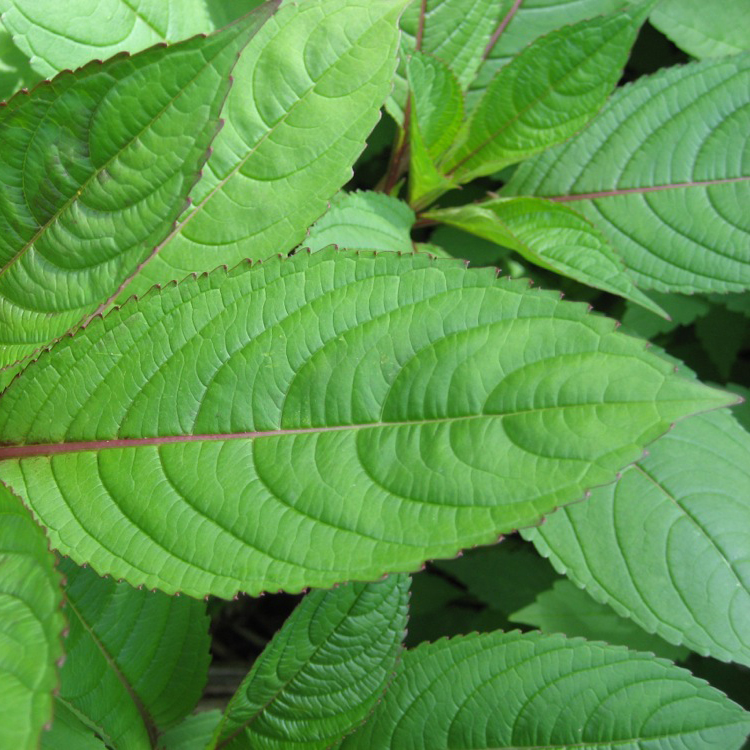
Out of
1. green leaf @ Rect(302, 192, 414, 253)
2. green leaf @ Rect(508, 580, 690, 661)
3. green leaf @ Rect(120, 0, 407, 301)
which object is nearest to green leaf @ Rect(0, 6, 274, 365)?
green leaf @ Rect(120, 0, 407, 301)

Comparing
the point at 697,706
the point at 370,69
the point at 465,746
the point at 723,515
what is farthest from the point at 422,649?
the point at 370,69

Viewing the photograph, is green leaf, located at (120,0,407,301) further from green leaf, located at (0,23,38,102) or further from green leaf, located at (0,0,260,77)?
green leaf, located at (0,23,38,102)

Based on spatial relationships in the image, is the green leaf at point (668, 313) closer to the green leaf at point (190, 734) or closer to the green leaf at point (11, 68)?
the green leaf at point (190, 734)

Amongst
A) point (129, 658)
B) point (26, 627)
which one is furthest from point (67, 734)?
point (26, 627)

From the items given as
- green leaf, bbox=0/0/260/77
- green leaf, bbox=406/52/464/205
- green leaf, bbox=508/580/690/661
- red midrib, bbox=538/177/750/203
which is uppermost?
green leaf, bbox=0/0/260/77

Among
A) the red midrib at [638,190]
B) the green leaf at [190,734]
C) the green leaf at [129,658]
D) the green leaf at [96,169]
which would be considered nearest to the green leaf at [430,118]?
the red midrib at [638,190]

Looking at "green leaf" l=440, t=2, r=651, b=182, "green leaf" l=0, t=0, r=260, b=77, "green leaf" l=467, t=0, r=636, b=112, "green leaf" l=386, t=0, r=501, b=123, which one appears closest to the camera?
"green leaf" l=0, t=0, r=260, b=77

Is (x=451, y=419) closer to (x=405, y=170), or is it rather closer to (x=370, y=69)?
(x=370, y=69)
